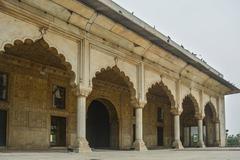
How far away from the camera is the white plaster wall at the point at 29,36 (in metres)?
11.1

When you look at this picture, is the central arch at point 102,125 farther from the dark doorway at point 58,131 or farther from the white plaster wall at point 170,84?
the dark doorway at point 58,131

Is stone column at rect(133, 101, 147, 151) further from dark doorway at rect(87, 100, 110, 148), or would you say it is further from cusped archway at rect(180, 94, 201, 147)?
cusped archway at rect(180, 94, 201, 147)

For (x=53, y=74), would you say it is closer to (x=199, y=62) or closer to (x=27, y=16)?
(x=27, y=16)

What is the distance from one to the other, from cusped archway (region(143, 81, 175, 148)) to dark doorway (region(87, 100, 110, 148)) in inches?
106

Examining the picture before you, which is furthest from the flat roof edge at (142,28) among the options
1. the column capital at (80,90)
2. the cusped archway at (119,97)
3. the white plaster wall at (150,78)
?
the cusped archway at (119,97)

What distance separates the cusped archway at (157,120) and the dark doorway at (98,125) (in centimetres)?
269

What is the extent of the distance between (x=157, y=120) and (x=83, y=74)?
1258 cm

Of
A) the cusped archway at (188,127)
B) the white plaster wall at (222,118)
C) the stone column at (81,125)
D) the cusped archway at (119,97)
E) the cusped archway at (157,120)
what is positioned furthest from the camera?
the cusped archway at (188,127)

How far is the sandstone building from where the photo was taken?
496 inches

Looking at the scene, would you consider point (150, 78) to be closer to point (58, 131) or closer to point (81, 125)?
point (58, 131)

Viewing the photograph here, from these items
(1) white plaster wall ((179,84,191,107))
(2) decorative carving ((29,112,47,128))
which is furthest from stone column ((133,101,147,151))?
(1) white plaster wall ((179,84,191,107))

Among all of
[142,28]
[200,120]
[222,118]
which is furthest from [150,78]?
[222,118]

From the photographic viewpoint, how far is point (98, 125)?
22.4 meters

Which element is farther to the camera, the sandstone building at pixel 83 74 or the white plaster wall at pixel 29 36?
the sandstone building at pixel 83 74
